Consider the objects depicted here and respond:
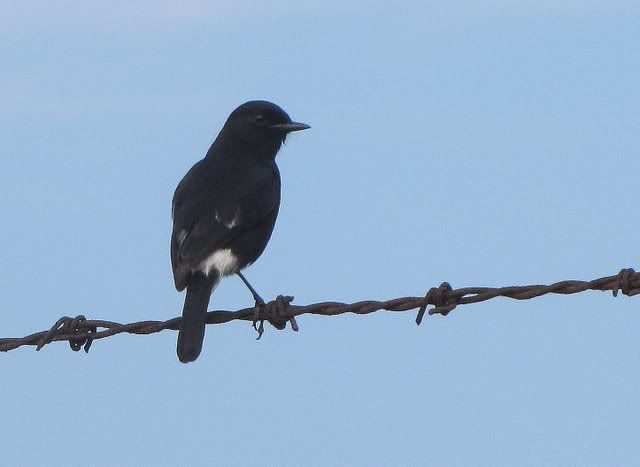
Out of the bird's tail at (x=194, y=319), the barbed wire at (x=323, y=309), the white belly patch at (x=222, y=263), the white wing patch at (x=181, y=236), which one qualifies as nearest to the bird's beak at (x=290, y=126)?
the white belly patch at (x=222, y=263)

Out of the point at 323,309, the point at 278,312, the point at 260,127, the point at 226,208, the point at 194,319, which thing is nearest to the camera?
the point at 323,309

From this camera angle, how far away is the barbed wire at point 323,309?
14.0ft

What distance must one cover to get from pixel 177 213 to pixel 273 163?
126 cm

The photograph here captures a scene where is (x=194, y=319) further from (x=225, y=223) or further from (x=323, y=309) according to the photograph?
(x=323, y=309)

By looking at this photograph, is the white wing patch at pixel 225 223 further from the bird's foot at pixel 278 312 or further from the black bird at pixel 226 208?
the bird's foot at pixel 278 312

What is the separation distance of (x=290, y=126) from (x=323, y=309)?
4.25 metres

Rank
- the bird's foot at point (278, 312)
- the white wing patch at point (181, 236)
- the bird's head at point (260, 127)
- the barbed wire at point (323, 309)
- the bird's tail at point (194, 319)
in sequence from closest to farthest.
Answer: the barbed wire at point (323, 309)
the bird's foot at point (278, 312)
the bird's tail at point (194, 319)
the white wing patch at point (181, 236)
the bird's head at point (260, 127)

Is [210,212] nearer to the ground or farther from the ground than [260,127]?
nearer to the ground

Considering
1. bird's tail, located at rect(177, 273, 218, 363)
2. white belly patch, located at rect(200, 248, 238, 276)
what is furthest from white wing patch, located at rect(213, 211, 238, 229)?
bird's tail, located at rect(177, 273, 218, 363)

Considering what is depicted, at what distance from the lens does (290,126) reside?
918 cm

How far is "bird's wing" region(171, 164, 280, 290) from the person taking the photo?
7367 millimetres

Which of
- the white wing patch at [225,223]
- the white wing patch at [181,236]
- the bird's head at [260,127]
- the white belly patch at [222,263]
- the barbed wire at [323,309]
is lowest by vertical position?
the barbed wire at [323,309]

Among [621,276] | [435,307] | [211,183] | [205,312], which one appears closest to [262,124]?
[211,183]

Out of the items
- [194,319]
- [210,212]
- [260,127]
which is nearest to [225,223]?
[210,212]
